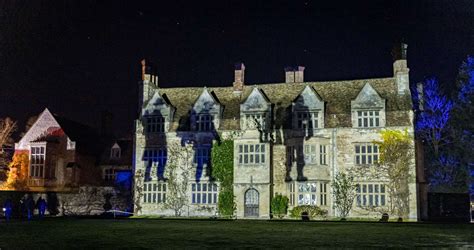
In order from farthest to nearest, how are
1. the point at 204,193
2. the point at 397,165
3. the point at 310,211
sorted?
the point at 204,193 → the point at 310,211 → the point at 397,165

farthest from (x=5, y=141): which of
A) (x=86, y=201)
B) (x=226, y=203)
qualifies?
(x=226, y=203)

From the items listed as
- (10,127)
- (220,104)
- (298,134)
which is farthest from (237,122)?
(10,127)

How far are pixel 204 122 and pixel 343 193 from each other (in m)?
11.3

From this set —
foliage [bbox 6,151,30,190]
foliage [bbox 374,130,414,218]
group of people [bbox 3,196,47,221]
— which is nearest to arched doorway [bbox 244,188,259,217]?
foliage [bbox 374,130,414,218]

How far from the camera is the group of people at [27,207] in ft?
99.5

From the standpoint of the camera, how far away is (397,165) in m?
33.8

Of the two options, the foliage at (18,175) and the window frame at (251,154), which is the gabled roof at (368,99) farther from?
the foliage at (18,175)

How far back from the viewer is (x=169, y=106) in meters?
39.2

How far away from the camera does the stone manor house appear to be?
3478 centimetres

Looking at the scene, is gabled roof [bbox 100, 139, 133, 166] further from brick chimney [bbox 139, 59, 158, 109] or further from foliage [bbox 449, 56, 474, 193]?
foliage [bbox 449, 56, 474, 193]

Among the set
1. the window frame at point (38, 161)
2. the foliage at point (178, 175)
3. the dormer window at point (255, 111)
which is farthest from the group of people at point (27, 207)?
the dormer window at point (255, 111)

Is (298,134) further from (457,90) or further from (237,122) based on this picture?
(457,90)

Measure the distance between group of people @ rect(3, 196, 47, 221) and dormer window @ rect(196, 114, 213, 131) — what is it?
1194 centimetres

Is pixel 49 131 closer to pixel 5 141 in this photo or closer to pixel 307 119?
pixel 5 141
